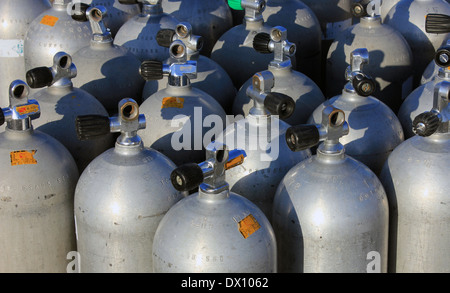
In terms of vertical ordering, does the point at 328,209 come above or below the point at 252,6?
below

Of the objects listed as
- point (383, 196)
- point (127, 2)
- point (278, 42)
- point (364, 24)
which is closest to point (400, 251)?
point (383, 196)

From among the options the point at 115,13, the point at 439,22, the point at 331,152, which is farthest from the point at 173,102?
the point at 115,13

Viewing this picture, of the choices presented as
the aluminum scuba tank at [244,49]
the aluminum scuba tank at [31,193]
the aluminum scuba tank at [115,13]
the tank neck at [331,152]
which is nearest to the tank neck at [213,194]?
the tank neck at [331,152]

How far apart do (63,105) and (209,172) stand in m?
0.90

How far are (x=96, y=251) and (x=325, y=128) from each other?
809mm

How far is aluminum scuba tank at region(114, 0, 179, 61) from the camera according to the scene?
3.56 meters

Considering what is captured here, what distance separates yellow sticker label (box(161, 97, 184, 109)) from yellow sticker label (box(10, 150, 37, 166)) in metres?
0.54

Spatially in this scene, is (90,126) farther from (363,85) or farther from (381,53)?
(381,53)

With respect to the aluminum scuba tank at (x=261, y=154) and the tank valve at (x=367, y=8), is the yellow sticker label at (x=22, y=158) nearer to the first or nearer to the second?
the aluminum scuba tank at (x=261, y=154)

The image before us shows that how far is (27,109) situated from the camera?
2590mm

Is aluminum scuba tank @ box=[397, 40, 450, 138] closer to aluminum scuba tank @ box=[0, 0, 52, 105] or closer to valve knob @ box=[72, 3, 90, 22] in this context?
valve knob @ box=[72, 3, 90, 22]

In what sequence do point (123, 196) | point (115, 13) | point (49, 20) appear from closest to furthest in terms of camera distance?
point (123, 196), point (49, 20), point (115, 13)

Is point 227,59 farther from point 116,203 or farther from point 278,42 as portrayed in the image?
point 116,203

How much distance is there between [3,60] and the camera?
404cm
